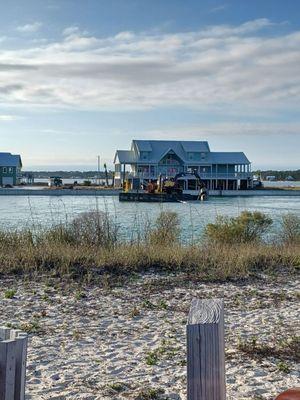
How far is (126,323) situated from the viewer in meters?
6.81

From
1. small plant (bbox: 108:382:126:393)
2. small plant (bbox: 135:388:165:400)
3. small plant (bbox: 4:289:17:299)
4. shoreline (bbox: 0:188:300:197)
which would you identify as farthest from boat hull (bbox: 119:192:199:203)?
small plant (bbox: 135:388:165:400)

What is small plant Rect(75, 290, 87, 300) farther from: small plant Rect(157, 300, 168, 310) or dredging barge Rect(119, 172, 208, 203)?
dredging barge Rect(119, 172, 208, 203)

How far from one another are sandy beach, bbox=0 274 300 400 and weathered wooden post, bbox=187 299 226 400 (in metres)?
1.90

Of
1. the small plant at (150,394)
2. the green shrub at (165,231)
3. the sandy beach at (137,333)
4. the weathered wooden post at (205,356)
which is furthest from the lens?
the green shrub at (165,231)

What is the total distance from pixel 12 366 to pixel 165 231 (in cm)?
1165

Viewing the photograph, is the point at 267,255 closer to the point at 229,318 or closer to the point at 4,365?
the point at 229,318

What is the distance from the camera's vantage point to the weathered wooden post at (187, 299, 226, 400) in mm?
2529

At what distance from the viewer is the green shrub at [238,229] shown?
1536cm

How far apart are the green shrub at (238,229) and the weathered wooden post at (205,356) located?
12.4m

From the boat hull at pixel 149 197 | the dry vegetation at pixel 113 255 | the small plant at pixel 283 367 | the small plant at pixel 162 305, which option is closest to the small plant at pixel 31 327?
Result: the small plant at pixel 162 305

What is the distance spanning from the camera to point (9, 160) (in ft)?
300

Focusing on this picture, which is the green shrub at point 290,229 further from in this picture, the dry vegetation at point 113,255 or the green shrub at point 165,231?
the green shrub at point 165,231

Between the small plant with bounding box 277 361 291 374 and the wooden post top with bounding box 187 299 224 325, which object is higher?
the wooden post top with bounding box 187 299 224 325

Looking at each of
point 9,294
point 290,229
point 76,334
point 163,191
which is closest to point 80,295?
point 9,294
